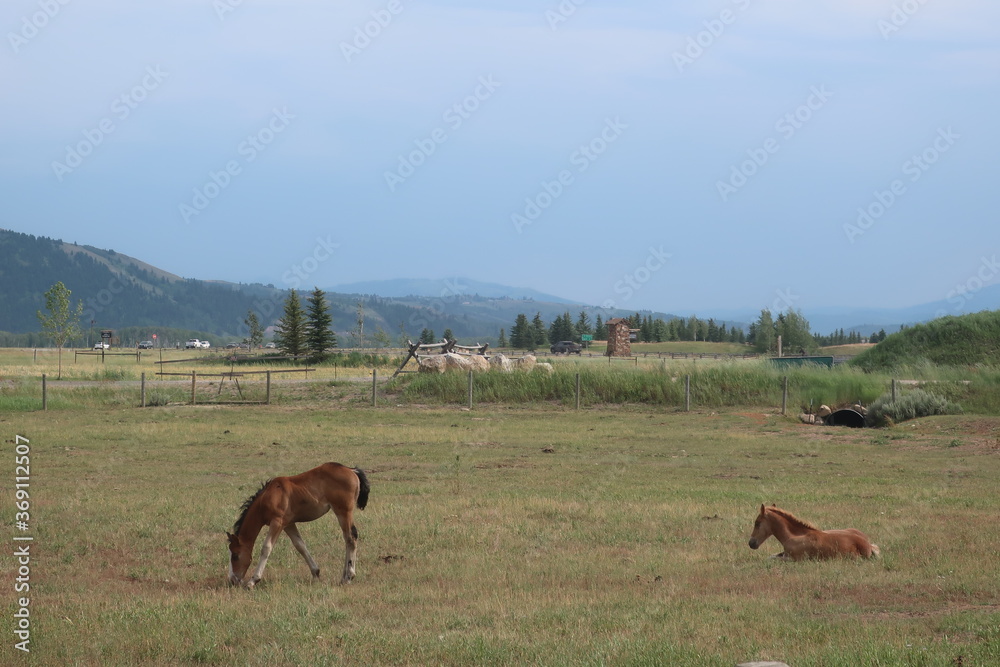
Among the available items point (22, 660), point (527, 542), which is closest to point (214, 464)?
point (527, 542)

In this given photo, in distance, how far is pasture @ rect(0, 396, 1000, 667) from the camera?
725 centimetres

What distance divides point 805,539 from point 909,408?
75.9 feet

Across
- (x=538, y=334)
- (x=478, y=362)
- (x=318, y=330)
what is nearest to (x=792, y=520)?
(x=478, y=362)

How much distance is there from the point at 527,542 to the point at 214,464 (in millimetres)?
10578

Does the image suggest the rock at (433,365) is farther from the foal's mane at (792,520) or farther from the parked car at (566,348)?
the parked car at (566,348)

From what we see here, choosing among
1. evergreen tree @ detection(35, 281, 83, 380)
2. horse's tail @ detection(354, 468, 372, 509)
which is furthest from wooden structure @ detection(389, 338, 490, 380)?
horse's tail @ detection(354, 468, 372, 509)

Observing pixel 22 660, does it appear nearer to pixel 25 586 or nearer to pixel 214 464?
pixel 25 586

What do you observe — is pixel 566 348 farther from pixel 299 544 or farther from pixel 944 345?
pixel 299 544

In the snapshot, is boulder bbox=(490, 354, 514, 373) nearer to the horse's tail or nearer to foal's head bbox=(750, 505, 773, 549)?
foal's head bbox=(750, 505, 773, 549)

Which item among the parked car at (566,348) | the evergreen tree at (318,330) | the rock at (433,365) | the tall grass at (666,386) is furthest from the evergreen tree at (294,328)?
the tall grass at (666,386)

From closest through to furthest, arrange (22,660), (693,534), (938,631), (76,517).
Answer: (22,660) < (938,631) < (693,534) < (76,517)

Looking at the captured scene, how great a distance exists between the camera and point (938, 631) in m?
7.51

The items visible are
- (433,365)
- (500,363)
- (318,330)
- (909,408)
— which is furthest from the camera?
(318,330)

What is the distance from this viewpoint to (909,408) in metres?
31.4
